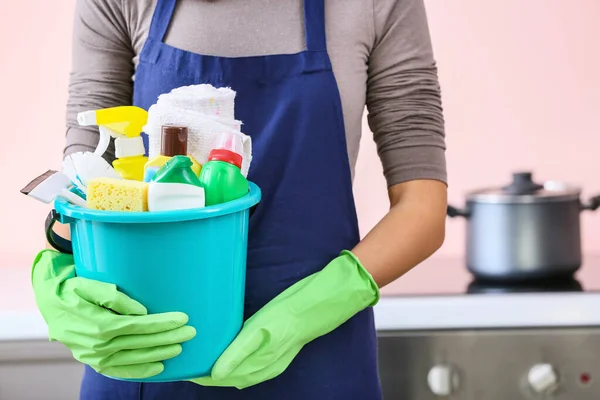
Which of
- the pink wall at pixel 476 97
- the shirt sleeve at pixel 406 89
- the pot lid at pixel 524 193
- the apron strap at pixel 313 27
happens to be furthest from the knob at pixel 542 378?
the apron strap at pixel 313 27

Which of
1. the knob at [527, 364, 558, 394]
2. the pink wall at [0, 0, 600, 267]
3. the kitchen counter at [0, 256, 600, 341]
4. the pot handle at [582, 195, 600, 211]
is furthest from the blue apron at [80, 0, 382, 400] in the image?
the pink wall at [0, 0, 600, 267]

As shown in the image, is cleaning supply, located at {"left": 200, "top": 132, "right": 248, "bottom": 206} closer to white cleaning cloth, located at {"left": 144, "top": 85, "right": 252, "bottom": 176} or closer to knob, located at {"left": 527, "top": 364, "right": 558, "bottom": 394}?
white cleaning cloth, located at {"left": 144, "top": 85, "right": 252, "bottom": 176}

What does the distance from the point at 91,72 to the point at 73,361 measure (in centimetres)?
71

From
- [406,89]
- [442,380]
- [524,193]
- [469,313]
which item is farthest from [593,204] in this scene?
[406,89]

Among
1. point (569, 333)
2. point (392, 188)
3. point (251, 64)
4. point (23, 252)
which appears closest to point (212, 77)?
point (251, 64)

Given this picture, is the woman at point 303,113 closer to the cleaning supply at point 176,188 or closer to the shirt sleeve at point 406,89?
the shirt sleeve at point 406,89

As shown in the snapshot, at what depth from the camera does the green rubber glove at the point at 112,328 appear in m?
0.78

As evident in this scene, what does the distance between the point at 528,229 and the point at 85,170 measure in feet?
3.52

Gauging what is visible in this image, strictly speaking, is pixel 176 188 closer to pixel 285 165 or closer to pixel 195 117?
pixel 195 117

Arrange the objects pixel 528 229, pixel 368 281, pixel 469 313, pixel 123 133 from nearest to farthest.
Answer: pixel 123 133
pixel 368 281
pixel 469 313
pixel 528 229

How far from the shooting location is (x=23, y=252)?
Answer: 2035 millimetres

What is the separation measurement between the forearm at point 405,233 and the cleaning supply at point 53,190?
0.36m

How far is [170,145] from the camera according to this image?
78cm

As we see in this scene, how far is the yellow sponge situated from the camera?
73cm
